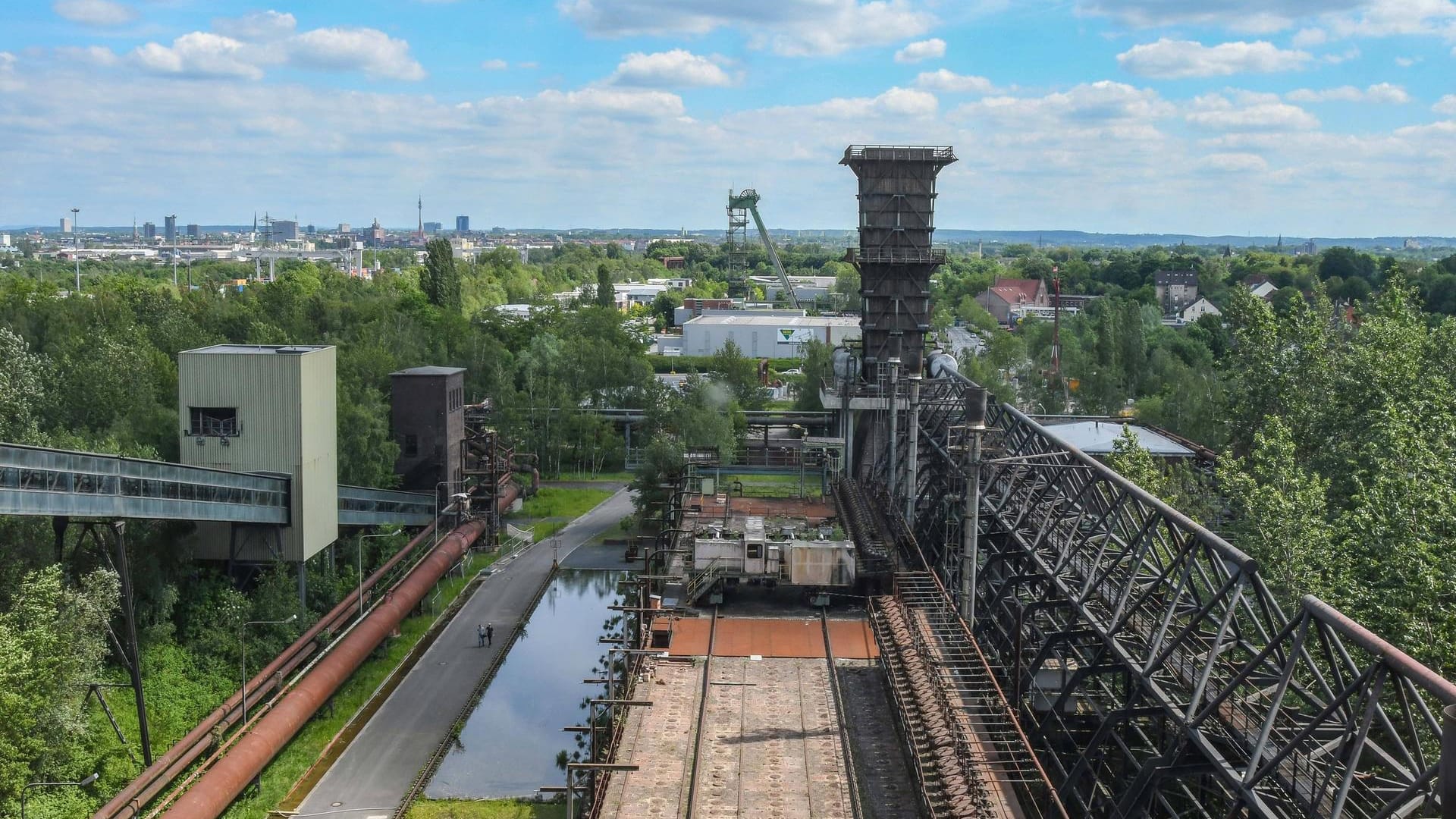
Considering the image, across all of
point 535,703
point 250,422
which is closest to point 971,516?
point 535,703

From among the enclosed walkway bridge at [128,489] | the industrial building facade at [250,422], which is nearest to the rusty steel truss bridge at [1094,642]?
the industrial building facade at [250,422]

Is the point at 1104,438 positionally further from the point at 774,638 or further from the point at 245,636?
the point at 245,636

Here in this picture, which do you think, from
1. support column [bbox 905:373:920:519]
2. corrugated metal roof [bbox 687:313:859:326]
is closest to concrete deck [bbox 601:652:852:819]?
support column [bbox 905:373:920:519]

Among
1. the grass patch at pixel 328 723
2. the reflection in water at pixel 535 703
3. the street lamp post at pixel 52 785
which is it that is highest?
the street lamp post at pixel 52 785

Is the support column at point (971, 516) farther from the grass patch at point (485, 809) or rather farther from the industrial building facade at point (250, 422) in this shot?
the industrial building facade at point (250, 422)

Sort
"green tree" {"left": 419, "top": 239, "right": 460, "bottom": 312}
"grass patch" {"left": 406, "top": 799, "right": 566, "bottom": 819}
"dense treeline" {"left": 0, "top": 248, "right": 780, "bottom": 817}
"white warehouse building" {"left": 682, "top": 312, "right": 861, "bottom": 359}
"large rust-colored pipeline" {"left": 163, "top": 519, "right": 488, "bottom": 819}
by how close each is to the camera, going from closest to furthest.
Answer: "large rust-colored pipeline" {"left": 163, "top": 519, "right": 488, "bottom": 819} < "dense treeline" {"left": 0, "top": 248, "right": 780, "bottom": 817} < "grass patch" {"left": 406, "top": 799, "right": 566, "bottom": 819} < "green tree" {"left": 419, "top": 239, "right": 460, "bottom": 312} < "white warehouse building" {"left": 682, "top": 312, "right": 861, "bottom": 359}

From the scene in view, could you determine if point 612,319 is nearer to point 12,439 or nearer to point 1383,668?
point 12,439

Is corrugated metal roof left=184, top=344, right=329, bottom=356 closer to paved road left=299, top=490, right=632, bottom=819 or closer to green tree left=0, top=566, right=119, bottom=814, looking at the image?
green tree left=0, top=566, right=119, bottom=814
